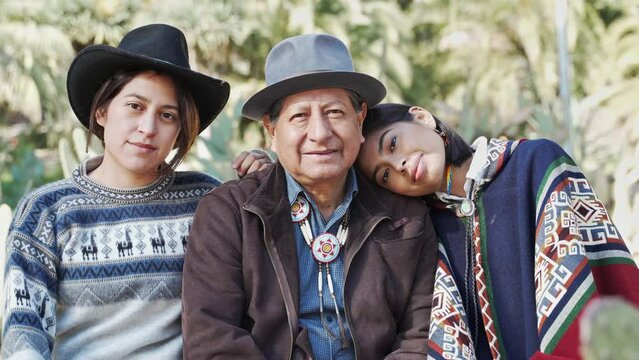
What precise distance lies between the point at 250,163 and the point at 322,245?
54 centimetres

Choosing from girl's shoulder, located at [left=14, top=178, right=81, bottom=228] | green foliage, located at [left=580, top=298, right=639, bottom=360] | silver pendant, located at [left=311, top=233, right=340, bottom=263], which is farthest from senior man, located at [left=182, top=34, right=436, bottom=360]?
green foliage, located at [left=580, top=298, right=639, bottom=360]

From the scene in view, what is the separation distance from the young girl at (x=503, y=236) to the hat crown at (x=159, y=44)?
30.1 inches

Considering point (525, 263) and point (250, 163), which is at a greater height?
point (250, 163)

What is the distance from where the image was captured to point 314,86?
285 centimetres

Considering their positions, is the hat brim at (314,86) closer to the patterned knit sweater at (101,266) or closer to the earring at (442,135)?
the earring at (442,135)

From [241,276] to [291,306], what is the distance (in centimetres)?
20

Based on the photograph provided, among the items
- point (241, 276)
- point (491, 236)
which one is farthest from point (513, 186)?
point (241, 276)

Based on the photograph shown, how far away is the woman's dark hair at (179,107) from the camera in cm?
297

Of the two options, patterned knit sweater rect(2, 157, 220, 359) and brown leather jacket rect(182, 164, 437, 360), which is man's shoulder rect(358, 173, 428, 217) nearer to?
brown leather jacket rect(182, 164, 437, 360)

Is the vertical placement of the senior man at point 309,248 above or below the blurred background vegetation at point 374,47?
below

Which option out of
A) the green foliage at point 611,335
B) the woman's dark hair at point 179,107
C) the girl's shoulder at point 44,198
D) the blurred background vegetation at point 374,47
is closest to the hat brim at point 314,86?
the woman's dark hair at point 179,107

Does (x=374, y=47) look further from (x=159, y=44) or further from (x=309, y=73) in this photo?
(x=309, y=73)

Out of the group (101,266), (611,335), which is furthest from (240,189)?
(611,335)

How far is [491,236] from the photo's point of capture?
293 centimetres
